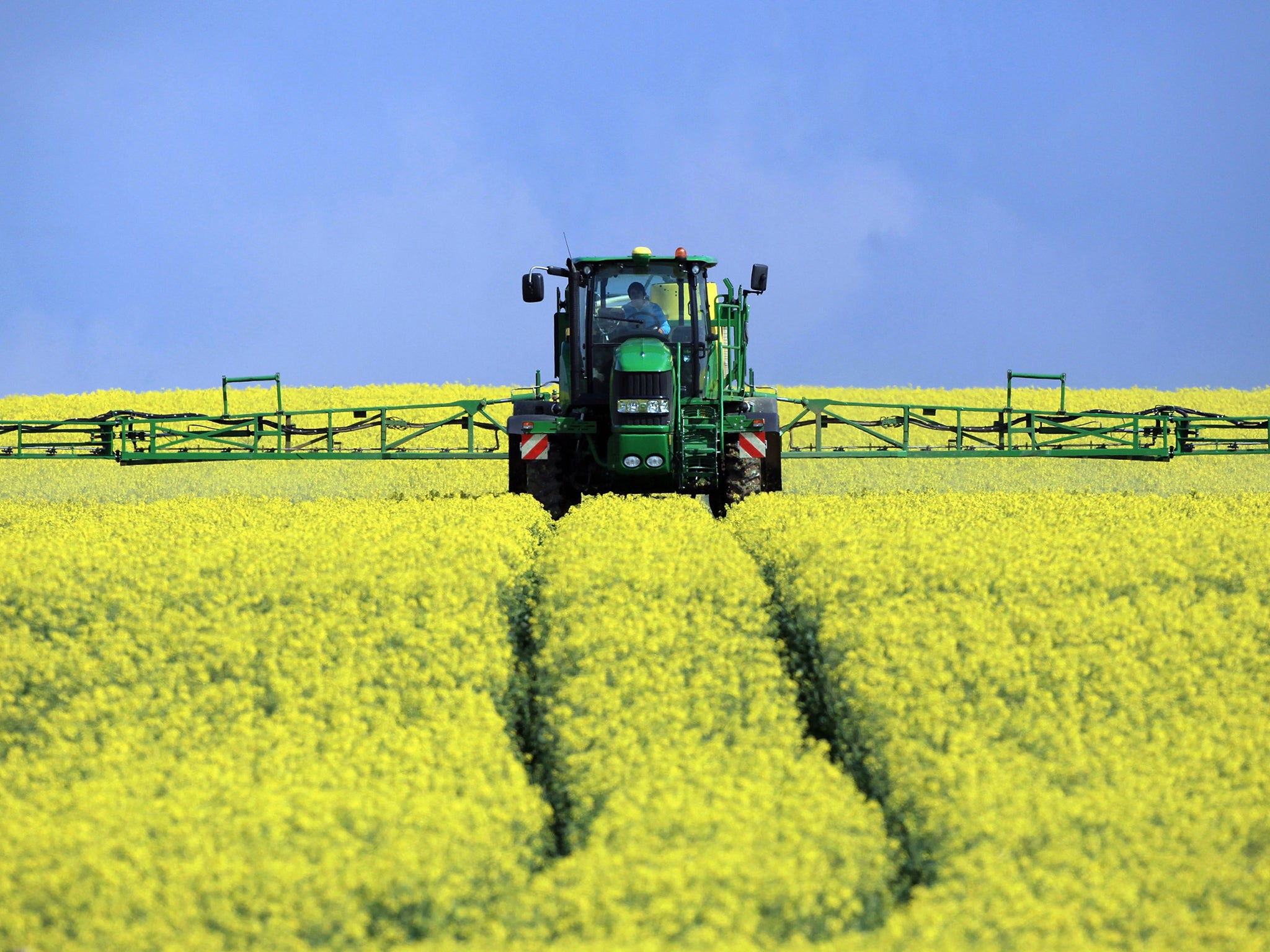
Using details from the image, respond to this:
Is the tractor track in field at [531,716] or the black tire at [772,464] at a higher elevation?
the black tire at [772,464]

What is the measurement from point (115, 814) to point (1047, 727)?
5.05m

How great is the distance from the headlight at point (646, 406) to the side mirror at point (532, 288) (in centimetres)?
153

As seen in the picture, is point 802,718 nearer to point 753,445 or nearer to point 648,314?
point 753,445

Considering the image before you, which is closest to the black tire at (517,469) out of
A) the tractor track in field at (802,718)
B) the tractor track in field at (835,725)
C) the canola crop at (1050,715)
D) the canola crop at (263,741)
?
the canola crop at (263,741)

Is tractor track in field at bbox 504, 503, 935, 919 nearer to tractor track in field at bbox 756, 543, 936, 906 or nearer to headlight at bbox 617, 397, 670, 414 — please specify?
tractor track in field at bbox 756, 543, 936, 906

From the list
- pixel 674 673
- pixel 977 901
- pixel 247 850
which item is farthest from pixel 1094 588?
pixel 247 850

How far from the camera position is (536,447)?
1448cm

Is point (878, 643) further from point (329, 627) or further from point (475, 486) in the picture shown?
point (475, 486)

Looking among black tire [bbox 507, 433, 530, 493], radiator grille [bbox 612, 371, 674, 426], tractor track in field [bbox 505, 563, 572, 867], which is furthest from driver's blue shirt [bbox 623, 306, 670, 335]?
tractor track in field [bbox 505, 563, 572, 867]

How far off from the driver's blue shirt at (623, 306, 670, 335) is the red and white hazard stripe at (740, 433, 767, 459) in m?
1.58

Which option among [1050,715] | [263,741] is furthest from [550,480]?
[1050,715]

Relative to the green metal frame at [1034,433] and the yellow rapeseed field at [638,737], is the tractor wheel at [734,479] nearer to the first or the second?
the yellow rapeseed field at [638,737]

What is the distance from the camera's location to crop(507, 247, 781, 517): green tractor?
14.2m

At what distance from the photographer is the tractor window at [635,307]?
14570 millimetres
